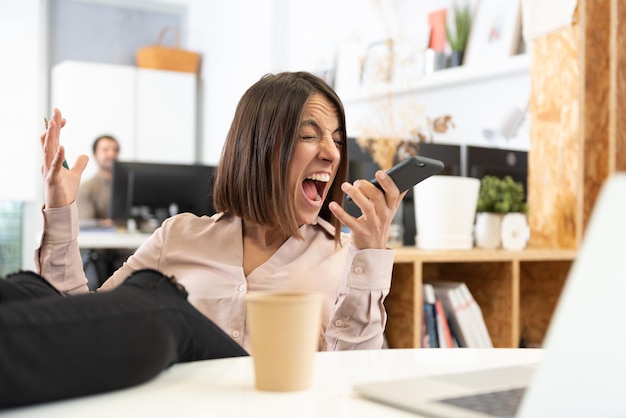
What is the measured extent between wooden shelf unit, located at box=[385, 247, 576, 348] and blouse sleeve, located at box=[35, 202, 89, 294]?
95cm

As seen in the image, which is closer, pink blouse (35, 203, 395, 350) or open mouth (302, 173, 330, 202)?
pink blouse (35, 203, 395, 350)

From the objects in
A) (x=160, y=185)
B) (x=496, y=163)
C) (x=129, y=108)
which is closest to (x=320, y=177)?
(x=496, y=163)

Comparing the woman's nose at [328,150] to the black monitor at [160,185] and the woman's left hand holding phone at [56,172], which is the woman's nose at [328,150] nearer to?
the woman's left hand holding phone at [56,172]

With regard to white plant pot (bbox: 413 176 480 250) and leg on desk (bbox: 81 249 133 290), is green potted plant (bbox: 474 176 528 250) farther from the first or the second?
leg on desk (bbox: 81 249 133 290)

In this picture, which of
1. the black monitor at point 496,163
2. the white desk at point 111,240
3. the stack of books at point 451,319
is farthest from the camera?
the white desk at point 111,240

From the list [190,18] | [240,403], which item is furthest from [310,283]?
[190,18]

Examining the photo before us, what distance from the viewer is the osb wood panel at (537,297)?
2688mm

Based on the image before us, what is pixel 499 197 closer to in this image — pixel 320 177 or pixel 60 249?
pixel 320 177

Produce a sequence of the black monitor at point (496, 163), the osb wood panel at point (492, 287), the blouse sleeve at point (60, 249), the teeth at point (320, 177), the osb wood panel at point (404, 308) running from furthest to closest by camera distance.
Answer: the black monitor at point (496, 163), the osb wood panel at point (492, 287), the osb wood panel at point (404, 308), the teeth at point (320, 177), the blouse sleeve at point (60, 249)

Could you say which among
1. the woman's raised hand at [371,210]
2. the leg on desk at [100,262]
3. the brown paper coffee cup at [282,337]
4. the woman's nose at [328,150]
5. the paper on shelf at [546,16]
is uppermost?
the paper on shelf at [546,16]

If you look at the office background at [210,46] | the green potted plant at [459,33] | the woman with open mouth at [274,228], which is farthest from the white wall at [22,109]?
the woman with open mouth at [274,228]

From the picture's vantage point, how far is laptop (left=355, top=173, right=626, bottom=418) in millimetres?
491

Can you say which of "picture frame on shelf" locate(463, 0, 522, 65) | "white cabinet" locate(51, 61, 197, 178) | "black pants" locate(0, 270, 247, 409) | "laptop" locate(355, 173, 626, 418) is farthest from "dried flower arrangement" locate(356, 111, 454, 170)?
"white cabinet" locate(51, 61, 197, 178)

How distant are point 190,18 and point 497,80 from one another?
3.81 m
